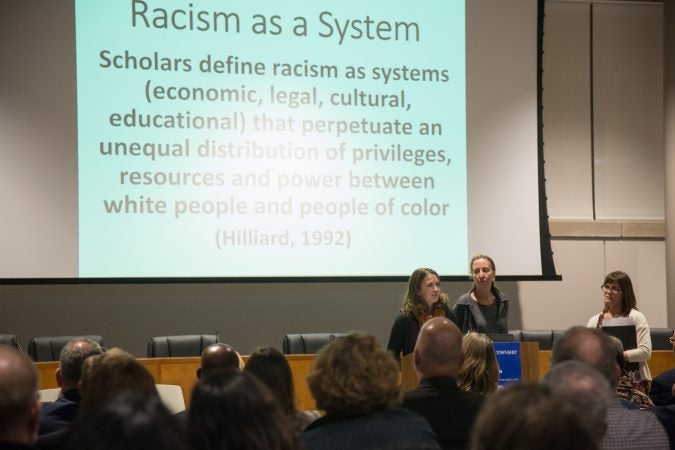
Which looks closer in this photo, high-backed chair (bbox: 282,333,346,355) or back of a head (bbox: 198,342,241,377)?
back of a head (bbox: 198,342,241,377)

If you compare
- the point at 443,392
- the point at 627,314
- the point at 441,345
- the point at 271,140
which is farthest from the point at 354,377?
the point at 271,140

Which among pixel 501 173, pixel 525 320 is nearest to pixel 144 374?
pixel 501 173

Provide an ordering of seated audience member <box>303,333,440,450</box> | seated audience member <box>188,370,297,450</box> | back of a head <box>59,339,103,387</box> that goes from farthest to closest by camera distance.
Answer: back of a head <box>59,339,103,387</box>
seated audience member <box>303,333,440,450</box>
seated audience member <box>188,370,297,450</box>

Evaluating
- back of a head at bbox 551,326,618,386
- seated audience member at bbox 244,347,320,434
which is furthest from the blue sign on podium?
seated audience member at bbox 244,347,320,434

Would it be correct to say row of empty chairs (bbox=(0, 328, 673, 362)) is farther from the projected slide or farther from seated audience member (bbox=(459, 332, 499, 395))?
seated audience member (bbox=(459, 332, 499, 395))

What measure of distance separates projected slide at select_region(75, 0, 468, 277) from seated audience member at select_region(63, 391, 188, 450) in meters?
5.62

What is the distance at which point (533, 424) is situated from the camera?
1.27 metres

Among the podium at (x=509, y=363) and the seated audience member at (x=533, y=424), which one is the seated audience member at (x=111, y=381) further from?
the podium at (x=509, y=363)

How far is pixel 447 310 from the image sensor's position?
559 cm

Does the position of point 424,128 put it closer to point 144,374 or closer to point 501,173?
point 501,173

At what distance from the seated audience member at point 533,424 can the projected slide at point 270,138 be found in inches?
225

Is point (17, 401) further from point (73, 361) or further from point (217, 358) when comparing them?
point (217, 358)

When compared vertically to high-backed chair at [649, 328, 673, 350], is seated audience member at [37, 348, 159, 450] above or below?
above

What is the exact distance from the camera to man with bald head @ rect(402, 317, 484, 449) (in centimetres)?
286
